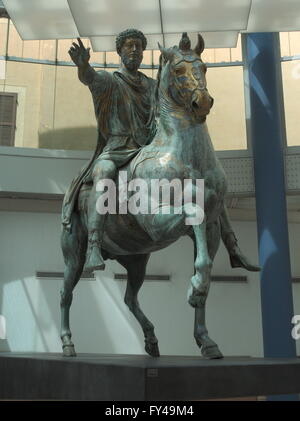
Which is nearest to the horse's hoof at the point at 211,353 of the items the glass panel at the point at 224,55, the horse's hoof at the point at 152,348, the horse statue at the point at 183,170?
the horse statue at the point at 183,170

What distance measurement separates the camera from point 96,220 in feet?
14.5

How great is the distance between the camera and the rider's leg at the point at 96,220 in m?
4.22

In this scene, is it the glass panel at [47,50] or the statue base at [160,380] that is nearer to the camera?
the statue base at [160,380]

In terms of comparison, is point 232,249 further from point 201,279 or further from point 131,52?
point 131,52

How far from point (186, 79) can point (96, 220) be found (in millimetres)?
1428

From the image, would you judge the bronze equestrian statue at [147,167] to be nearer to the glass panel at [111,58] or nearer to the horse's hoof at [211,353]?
the horse's hoof at [211,353]

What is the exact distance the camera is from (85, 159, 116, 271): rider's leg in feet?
13.9

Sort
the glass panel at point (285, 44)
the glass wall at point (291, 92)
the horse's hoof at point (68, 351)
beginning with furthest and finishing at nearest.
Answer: the glass panel at point (285, 44) < the glass wall at point (291, 92) < the horse's hoof at point (68, 351)

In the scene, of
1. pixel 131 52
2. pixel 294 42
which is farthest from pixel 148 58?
pixel 131 52

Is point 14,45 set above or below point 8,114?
above

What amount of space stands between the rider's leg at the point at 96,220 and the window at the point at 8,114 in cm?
781

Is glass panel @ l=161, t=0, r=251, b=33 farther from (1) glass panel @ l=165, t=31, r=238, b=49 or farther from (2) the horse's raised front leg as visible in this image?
(2) the horse's raised front leg

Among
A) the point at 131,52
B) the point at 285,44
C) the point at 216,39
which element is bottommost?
the point at 131,52

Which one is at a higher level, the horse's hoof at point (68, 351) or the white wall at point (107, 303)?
the white wall at point (107, 303)
